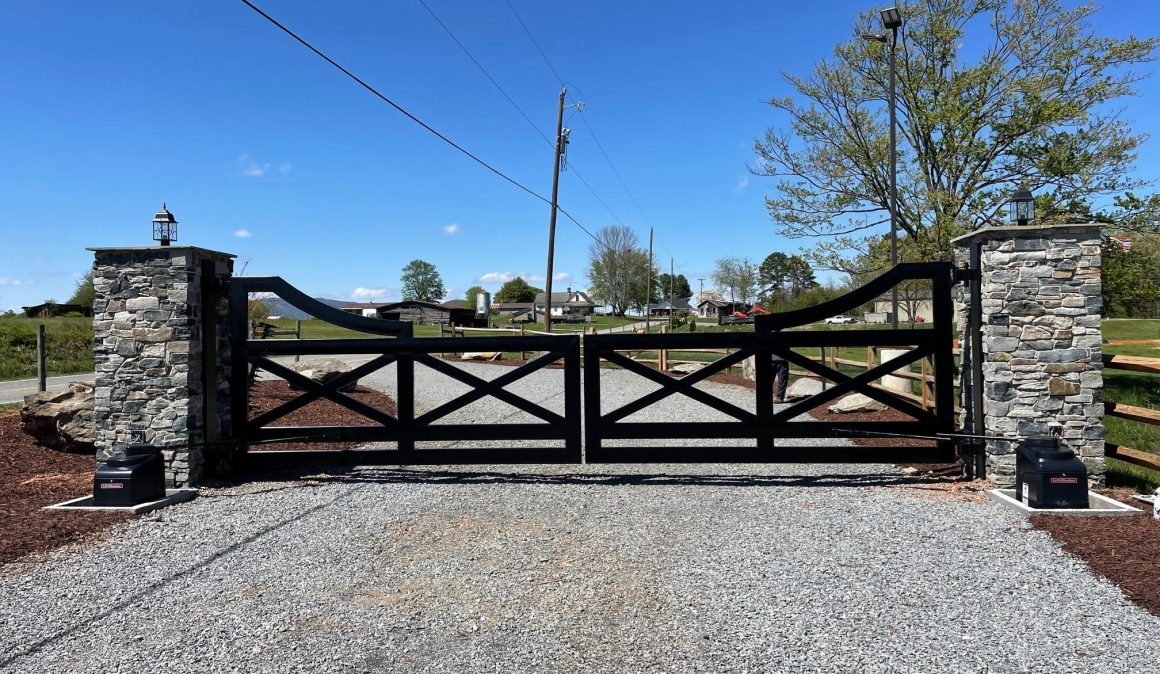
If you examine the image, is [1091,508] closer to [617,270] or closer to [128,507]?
[128,507]

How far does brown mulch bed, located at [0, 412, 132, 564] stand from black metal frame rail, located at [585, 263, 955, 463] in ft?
14.5

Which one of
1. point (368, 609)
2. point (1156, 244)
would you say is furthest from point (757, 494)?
point (1156, 244)

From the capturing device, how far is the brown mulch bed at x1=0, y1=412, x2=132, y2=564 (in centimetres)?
510

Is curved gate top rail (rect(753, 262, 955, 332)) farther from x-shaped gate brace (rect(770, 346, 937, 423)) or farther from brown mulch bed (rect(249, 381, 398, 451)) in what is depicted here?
brown mulch bed (rect(249, 381, 398, 451))

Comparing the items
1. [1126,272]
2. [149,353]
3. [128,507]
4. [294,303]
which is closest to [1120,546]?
[294,303]

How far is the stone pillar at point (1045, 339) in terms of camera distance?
20.0 ft

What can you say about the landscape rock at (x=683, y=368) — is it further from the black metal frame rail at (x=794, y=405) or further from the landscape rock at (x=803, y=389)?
the black metal frame rail at (x=794, y=405)

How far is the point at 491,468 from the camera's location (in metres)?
7.58

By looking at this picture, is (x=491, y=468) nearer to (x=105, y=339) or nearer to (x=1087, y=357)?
(x=105, y=339)

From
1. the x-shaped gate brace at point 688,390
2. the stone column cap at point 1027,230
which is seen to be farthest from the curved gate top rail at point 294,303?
the stone column cap at point 1027,230

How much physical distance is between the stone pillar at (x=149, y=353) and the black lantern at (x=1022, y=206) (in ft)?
26.0

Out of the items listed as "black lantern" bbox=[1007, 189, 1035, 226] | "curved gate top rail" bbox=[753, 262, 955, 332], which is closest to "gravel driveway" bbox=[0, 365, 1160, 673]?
"curved gate top rail" bbox=[753, 262, 955, 332]

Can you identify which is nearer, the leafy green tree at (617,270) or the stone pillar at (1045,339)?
the stone pillar at (1045,339)

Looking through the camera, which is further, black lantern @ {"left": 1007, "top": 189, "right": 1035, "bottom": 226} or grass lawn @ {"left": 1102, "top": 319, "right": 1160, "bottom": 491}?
grass lawn @ {"left": 1102, "top": 319, "right": 1160, "bottom": 491}
